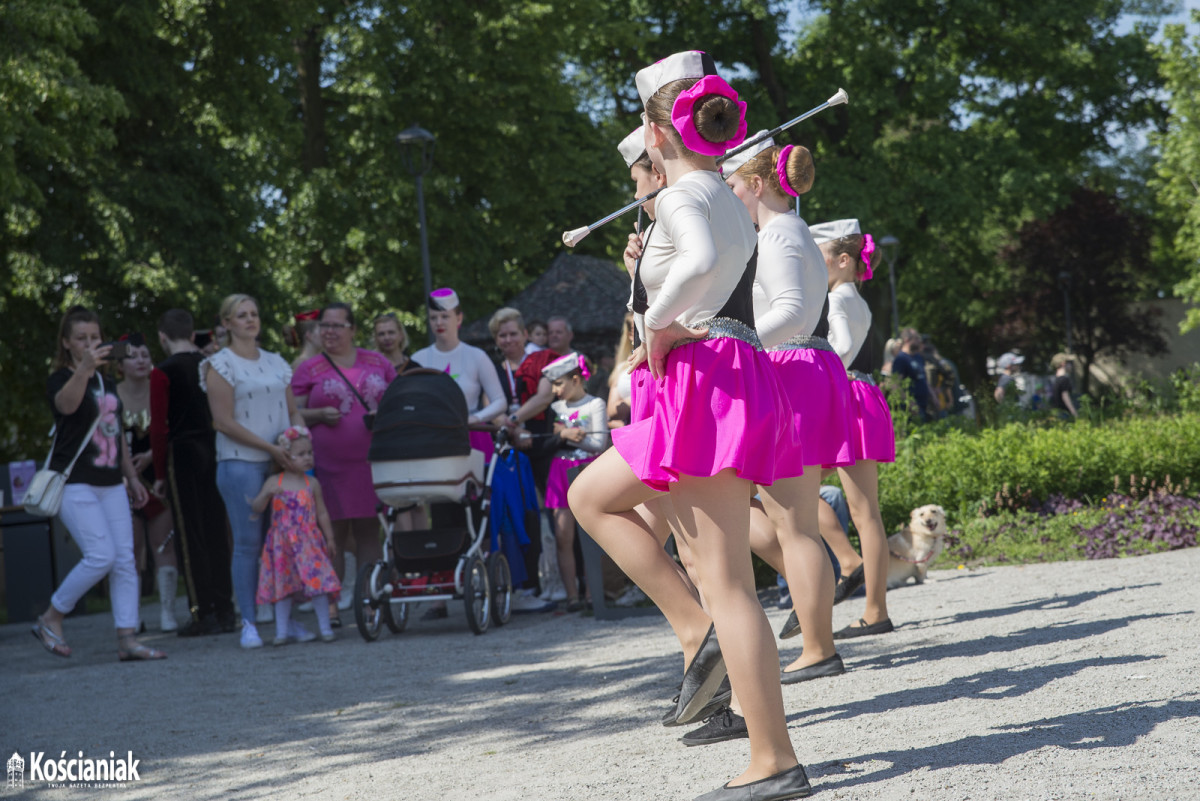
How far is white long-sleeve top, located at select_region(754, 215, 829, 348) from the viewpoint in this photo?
4.66 m

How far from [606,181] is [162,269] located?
11518 mm

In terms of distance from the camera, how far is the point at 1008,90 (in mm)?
34750

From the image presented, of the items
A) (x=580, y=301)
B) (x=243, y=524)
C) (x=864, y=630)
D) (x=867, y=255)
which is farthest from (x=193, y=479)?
(x=580, y=301)

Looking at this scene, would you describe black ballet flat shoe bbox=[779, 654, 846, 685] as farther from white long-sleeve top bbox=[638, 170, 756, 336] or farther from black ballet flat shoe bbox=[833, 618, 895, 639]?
white long-sleeve top bbox=[638, 170, 756, 336]

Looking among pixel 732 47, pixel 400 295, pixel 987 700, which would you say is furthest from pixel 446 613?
pixel 732 47

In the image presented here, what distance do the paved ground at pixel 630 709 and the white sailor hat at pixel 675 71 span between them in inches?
80.0

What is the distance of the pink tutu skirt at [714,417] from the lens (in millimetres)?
3369

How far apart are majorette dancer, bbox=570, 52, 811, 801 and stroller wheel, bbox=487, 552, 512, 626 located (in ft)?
15.4

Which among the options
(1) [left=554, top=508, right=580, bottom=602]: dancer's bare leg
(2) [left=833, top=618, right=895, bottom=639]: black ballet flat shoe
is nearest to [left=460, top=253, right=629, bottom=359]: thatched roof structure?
(1) [left=554, top=508, right=580, bottom=602]: dancer's bare leg

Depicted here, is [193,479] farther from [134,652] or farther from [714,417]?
[714,417]

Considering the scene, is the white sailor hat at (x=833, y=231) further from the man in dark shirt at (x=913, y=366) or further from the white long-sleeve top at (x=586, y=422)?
the man in dark shirt at (x=913, y=366)

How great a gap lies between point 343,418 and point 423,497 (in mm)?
1302

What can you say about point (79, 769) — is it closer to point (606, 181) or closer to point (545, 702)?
point (545, 702)

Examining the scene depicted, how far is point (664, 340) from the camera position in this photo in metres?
3.43
